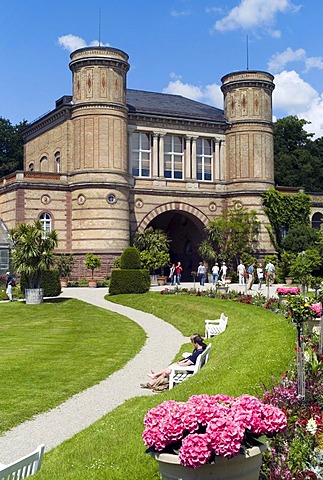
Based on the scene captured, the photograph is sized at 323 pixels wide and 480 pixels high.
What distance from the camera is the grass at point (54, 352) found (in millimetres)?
11680

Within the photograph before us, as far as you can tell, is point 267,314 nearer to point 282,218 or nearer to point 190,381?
point 190,381

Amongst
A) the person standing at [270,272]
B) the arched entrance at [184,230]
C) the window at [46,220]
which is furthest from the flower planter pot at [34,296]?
the arched entrance at [184,230]

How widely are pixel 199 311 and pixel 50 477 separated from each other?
62.0 ft

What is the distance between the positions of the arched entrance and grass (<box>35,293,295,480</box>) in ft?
86.0

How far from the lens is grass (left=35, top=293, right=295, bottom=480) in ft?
21.5

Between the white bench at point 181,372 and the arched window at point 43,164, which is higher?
the arched window at point 43,164

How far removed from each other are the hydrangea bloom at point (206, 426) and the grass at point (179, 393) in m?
1.49

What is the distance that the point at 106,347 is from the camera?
59.5 feet

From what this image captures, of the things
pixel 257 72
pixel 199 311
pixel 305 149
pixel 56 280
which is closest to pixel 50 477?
pixel 199 311

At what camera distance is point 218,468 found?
192 inches

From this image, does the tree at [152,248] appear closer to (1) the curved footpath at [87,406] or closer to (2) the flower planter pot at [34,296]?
(2) the flower planter pot at [34,296]

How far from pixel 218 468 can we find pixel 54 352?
41.4 feet

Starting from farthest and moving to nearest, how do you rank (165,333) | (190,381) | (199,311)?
(199,311)
(165,333)
(190,381)

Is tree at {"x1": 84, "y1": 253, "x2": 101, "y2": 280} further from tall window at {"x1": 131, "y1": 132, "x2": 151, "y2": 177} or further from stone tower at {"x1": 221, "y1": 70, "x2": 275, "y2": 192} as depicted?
stone tower at {"x1": 221, "y1": 70, "x2": 275, "y2": 192}
